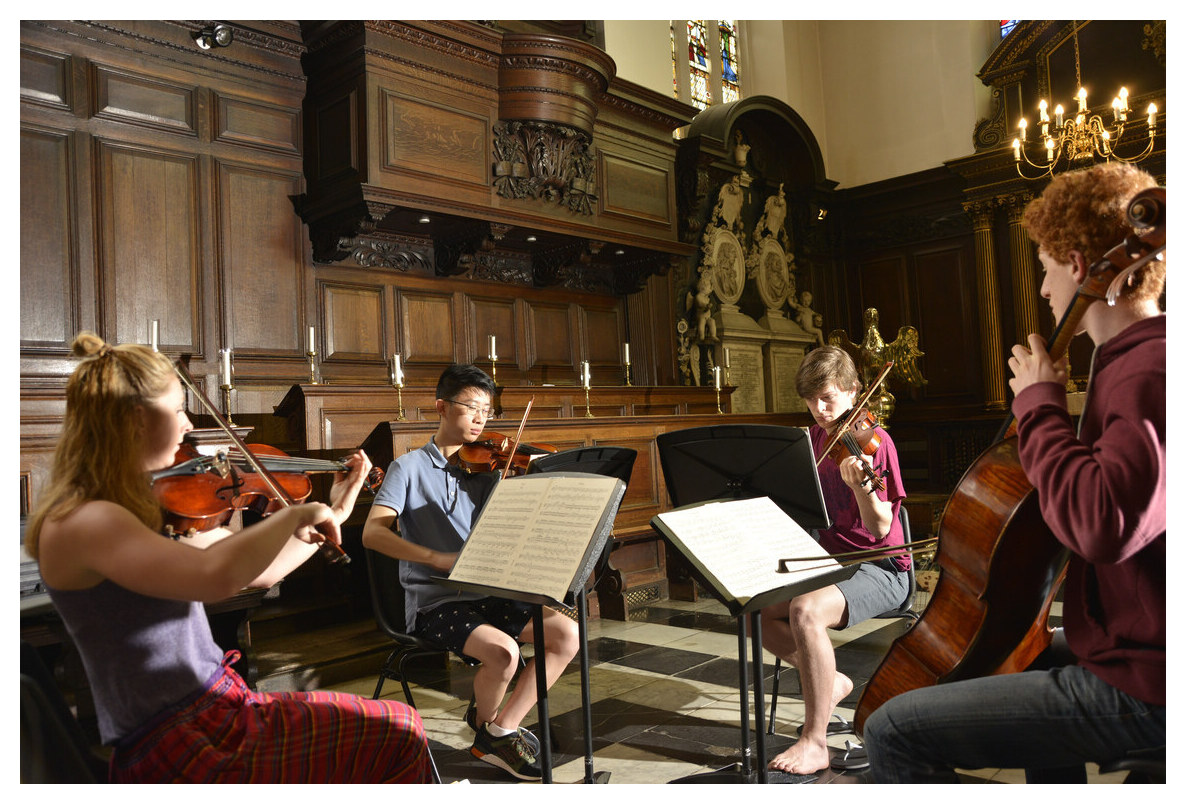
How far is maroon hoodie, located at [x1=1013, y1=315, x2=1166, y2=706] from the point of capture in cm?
133

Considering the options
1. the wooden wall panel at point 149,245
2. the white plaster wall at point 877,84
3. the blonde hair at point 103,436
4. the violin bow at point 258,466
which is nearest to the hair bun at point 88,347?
the blonde hair at point 103,436

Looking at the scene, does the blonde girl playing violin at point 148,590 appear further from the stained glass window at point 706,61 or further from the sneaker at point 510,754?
the stained glass window at point 706,61

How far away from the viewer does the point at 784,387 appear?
9.80 meters

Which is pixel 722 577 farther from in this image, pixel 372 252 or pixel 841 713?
pixel 372 252

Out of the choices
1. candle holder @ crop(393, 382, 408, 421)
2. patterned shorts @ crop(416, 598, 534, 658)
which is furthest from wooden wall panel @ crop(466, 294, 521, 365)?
patterned shorts @ crop(416, 598, 534, 658)

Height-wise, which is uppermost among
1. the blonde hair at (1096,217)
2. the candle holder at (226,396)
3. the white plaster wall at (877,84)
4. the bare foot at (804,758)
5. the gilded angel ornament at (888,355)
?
the white plaster wall at (877,84)

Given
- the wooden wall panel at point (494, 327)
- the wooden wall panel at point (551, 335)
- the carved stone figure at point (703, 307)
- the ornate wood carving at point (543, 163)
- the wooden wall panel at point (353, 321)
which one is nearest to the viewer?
the wooden wall panel at point (353, 321)

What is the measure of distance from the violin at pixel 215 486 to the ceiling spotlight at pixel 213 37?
4.23 m

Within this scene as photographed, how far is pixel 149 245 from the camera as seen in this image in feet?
17.7

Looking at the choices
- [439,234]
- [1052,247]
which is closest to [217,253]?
[439,234]

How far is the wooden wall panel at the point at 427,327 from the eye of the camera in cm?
660

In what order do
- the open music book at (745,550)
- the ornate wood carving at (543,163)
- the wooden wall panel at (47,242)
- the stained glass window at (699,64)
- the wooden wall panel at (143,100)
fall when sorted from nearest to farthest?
the open music book at (745,550)
the wooden wall panel at (47,242)
the wooden wall panel at (143,100)
the ornate wood carving at (543,163)
the stained glass window at (699,64)

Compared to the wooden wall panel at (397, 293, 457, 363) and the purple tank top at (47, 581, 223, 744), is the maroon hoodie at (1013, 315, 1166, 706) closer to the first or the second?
the purple tank top at (47, 581, 223, 744)

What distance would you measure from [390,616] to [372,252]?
3.86 meters
